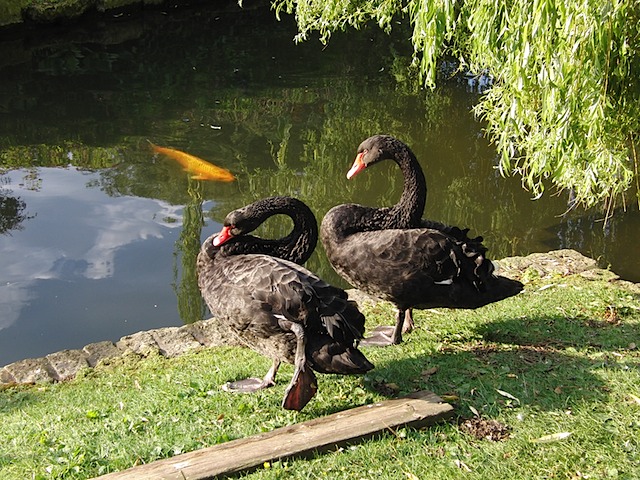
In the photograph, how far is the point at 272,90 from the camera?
61.7 feet

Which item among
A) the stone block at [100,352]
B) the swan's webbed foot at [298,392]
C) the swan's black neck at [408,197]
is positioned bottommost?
the stone block at [100,352]

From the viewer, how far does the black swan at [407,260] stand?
6.07m

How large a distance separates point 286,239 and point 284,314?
1.26 m

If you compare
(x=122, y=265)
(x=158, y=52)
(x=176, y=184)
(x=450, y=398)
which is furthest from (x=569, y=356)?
(x=158, y=52)

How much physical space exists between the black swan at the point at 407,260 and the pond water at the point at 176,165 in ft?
10.1

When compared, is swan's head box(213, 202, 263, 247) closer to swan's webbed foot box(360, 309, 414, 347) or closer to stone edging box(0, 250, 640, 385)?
swan's webbed foot box(360, 309, 414, 347)

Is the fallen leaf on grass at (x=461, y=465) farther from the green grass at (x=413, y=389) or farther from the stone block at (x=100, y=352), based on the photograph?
the stone block at (x=100, y=352)

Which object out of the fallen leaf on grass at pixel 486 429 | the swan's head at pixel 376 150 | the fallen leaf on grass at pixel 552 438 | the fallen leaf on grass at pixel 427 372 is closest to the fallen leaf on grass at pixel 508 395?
the fallen leaf on grass at pixel 486 429

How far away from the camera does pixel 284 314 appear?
4906 mm

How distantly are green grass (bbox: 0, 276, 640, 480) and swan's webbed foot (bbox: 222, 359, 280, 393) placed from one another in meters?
0.08

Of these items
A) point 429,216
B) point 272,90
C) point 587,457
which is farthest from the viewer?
point 272,90

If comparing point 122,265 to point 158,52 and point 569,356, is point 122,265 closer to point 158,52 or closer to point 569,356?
point 569,356

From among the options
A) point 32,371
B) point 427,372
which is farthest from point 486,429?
point 32,371

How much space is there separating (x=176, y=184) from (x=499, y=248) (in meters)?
5.51
